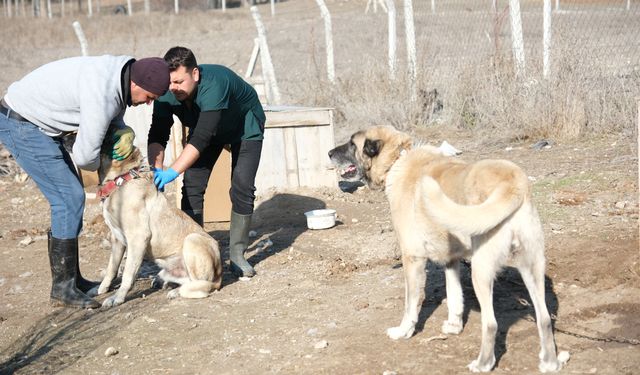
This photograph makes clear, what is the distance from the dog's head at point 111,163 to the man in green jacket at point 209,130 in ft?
0.71

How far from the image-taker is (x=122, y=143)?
6.09 metres

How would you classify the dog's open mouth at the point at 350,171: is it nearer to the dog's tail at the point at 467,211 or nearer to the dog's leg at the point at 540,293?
the dog's tail at the point at 467,211

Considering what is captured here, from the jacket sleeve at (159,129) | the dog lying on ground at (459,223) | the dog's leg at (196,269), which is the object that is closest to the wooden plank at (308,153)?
the jacket sleeve at (159,129)

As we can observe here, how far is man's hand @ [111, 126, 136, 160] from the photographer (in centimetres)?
607

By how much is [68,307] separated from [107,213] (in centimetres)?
79

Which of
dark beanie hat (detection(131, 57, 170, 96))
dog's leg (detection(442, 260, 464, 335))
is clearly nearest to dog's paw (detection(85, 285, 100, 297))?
dark beanie hat (detection(131, 57, 170, 96))

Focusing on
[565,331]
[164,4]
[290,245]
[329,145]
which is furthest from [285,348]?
[164,4]

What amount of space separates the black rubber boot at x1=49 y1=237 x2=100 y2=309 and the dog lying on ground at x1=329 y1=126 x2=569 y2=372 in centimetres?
241

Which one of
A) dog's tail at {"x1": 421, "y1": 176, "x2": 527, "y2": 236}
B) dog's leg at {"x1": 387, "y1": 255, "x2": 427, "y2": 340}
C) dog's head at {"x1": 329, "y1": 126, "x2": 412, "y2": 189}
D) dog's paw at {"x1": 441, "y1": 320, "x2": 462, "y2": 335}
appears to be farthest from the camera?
dog's head at {"x1": 329, "y1": 126, "x2": 412, "y2": 189}

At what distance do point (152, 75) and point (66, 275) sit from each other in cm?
183

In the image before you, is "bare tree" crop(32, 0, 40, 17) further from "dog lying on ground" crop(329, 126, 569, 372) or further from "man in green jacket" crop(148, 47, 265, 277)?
"dog lying on ground" crop(329, 126, 569, 372)

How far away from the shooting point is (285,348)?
16.8ft

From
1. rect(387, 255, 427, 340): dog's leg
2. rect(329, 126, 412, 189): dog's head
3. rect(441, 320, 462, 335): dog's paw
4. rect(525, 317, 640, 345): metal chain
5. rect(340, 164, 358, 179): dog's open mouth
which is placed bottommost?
rect(441, 320, 462, 335): dog's paw

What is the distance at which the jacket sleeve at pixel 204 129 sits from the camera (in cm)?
608
